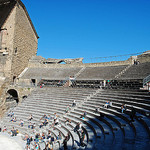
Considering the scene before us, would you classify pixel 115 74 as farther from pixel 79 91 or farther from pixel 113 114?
pixel 113 114

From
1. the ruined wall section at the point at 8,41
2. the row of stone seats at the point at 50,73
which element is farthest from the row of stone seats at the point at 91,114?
the ruined wall section at the point at 8,41

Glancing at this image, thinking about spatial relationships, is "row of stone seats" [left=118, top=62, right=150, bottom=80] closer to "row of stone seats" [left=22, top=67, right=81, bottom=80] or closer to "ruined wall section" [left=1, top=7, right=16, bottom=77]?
"row of stone seats" [left=22, top=67, right=81, bottom=80]

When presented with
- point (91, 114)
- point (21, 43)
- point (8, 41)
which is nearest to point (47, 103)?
point (91, 114)

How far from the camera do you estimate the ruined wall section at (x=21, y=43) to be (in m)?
26.1

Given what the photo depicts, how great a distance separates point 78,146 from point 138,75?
12733 mm

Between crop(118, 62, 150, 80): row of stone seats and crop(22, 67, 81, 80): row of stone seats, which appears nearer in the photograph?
crop(118, 62, 150, 80): row of stone seats

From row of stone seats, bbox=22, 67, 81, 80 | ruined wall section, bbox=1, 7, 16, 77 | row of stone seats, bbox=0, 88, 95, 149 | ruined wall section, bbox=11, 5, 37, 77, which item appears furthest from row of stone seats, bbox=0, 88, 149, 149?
ruined wall section, bbox=11, 5, 37, 77

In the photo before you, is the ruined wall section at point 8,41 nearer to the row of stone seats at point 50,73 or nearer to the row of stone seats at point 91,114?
the row of stone seats at point 50,73

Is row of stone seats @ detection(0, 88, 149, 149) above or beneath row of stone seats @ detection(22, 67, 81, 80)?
beneath

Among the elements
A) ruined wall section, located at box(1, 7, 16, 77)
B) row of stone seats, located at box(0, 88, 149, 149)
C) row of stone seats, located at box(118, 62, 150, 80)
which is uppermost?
ruined wall section, located at box(1, 7, 16, 77)

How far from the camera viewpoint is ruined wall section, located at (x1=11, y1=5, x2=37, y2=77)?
26078 mm

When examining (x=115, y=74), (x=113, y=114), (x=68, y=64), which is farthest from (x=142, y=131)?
(x=68, y=64)

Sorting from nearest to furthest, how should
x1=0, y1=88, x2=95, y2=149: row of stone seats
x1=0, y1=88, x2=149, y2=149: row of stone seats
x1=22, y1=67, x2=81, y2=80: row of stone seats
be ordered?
1. x1=0, y1=88, x2=149, y2=149: row of stone seats
2. x1=0, y1=88, x2=95, y2=149: row of stone seats
3. x1=22, y1=67, x2=81, y2=80: row of stone seats

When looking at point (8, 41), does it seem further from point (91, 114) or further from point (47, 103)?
point (91, 114)
